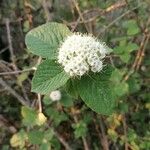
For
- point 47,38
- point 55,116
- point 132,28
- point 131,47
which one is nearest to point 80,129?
point 55,116

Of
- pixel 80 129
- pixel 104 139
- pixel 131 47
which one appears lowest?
pixel 104 139

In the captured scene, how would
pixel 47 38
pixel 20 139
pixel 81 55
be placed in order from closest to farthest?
pixel 81 55 → pixel 47 38 → pixel 20 139

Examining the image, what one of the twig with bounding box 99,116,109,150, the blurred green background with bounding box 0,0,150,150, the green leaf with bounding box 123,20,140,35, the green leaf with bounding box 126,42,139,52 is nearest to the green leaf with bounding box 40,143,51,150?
the blurred green background with bounding box 0,0,150,150

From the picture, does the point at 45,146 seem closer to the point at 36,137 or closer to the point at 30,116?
the point at 36,137

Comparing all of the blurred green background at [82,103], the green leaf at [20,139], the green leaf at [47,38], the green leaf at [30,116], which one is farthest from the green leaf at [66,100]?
the green leaf at [47,38]

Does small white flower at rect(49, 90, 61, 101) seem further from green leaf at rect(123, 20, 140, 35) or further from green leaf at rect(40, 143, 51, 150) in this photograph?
green leaf at rect(123, 20, 140, 35)

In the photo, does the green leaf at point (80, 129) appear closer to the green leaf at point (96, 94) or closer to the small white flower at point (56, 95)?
the small white flower at point (56, 95)
